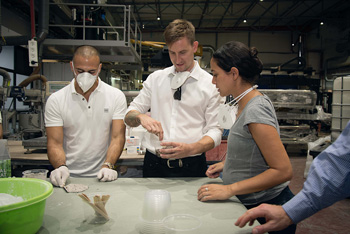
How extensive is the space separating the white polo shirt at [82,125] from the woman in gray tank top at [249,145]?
1013 millimetres

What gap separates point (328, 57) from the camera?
11.2 metres

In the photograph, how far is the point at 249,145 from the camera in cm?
122

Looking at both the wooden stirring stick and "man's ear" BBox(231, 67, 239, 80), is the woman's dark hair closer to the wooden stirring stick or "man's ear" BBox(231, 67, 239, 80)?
"man's ear" BBox(231, 67, 239, 80)

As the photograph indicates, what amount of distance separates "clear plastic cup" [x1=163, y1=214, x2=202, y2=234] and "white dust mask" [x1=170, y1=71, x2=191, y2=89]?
0.98 m

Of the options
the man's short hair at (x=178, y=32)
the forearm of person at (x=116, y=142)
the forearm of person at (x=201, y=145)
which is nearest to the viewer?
the forearm of person at (x=201, y=145)

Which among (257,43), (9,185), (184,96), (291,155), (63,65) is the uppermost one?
(257,43)

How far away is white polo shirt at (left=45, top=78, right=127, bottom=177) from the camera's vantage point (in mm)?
1916

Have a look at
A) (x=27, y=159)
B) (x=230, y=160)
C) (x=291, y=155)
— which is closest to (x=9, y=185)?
(x=230, y=160)

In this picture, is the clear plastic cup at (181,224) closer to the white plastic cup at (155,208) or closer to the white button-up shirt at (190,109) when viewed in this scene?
the white plastic cup at (155,208)

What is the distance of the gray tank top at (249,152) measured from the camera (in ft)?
3.87

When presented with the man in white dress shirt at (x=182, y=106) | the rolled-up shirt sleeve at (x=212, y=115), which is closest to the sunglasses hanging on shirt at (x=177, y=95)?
the man in white dress shirt at (x=182, y=106)

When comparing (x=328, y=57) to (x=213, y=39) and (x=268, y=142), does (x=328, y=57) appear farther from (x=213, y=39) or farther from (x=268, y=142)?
(x=268, y=142)

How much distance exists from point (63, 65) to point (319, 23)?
10311 millimetres

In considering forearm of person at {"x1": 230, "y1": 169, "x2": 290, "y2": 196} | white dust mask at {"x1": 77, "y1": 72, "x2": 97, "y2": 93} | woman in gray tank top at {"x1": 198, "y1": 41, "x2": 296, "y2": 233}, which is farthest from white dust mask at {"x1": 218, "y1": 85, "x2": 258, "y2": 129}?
white dust mask at {"x1": 77, "y1": 72, "x2": 97, "y2": 93}
